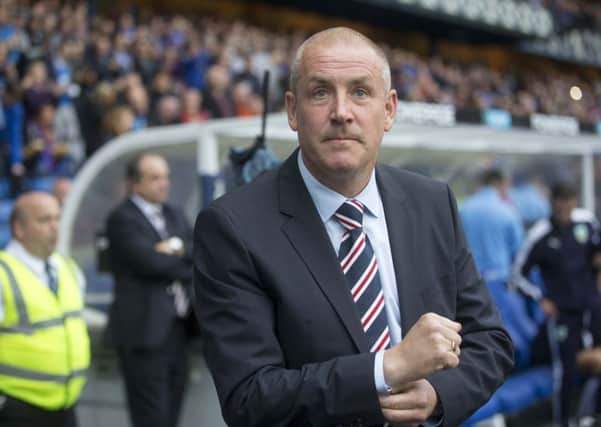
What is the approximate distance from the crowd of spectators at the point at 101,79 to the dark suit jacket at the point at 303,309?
7073 millimetres

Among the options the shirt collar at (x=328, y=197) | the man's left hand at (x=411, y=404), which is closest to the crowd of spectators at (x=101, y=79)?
the shirt collar at (x=328, y=197)

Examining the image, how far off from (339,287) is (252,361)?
0.24 metres

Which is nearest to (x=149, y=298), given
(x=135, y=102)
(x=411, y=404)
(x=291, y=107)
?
(x=291, y=107)

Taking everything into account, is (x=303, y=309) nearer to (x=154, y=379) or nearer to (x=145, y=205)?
(x=154, y=379)

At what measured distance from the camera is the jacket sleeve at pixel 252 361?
177cm

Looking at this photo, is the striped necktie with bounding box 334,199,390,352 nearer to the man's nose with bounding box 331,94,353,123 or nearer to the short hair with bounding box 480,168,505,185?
A: the man's nose with bounding box 331,94,353,123

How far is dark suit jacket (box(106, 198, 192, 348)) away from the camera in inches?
209

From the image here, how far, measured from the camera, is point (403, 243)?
2020 millimetres

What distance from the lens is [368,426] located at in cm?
184

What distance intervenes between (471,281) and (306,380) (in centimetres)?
53

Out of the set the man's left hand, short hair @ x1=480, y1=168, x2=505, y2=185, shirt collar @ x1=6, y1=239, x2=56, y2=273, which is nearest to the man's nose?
the man's left hand

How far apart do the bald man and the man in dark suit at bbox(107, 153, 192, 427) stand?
692 mm

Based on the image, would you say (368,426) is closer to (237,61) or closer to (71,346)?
(71,346)

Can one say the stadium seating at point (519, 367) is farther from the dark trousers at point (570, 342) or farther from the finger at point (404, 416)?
the finger at point (404, 416)
